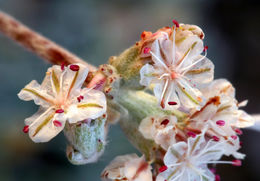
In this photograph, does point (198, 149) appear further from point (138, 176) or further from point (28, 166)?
point (28, 166)

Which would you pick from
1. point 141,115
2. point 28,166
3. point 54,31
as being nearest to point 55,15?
point 54,31

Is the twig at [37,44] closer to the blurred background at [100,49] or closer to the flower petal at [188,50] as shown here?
the flower petal at [188,50]

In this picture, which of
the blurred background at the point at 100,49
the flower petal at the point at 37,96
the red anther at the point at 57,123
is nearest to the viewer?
the red anther at the point at 57,123

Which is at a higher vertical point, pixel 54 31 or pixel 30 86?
pixel 54 31

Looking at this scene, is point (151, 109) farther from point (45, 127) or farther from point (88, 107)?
Result: point (45, 127)

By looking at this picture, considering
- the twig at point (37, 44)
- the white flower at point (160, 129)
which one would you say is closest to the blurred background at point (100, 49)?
the twig at point (37, 44)
